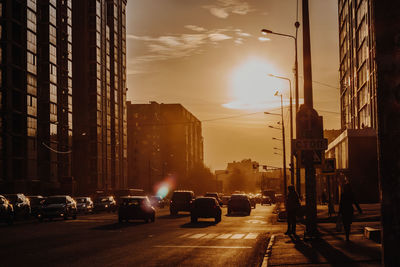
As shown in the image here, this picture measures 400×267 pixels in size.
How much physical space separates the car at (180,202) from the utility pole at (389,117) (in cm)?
4874

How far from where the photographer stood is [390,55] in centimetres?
350

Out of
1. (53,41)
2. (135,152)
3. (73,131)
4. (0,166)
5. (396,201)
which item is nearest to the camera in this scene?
(396,201)

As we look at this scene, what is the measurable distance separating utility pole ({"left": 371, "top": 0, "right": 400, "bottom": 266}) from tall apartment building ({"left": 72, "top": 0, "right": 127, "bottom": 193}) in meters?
103

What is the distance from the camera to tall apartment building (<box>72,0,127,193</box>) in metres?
110

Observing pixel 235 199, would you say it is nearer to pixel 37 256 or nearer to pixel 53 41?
pixel 37 256

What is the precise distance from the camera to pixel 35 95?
83750 millimetres

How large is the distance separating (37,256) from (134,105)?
572 ft

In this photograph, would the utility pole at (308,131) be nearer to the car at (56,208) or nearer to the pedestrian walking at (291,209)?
the pedestrian walking at (291,209)

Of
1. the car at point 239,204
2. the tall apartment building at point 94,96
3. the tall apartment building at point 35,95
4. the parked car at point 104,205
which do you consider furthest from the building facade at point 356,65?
the tall apartment building at point 94,96

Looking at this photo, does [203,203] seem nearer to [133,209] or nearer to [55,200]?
[133,209]

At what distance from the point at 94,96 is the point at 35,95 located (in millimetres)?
28764

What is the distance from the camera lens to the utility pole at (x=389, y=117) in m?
3.46

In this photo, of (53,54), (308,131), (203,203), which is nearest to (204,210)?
(203,203)

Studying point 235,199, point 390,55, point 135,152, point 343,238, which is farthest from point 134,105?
point 390,55
